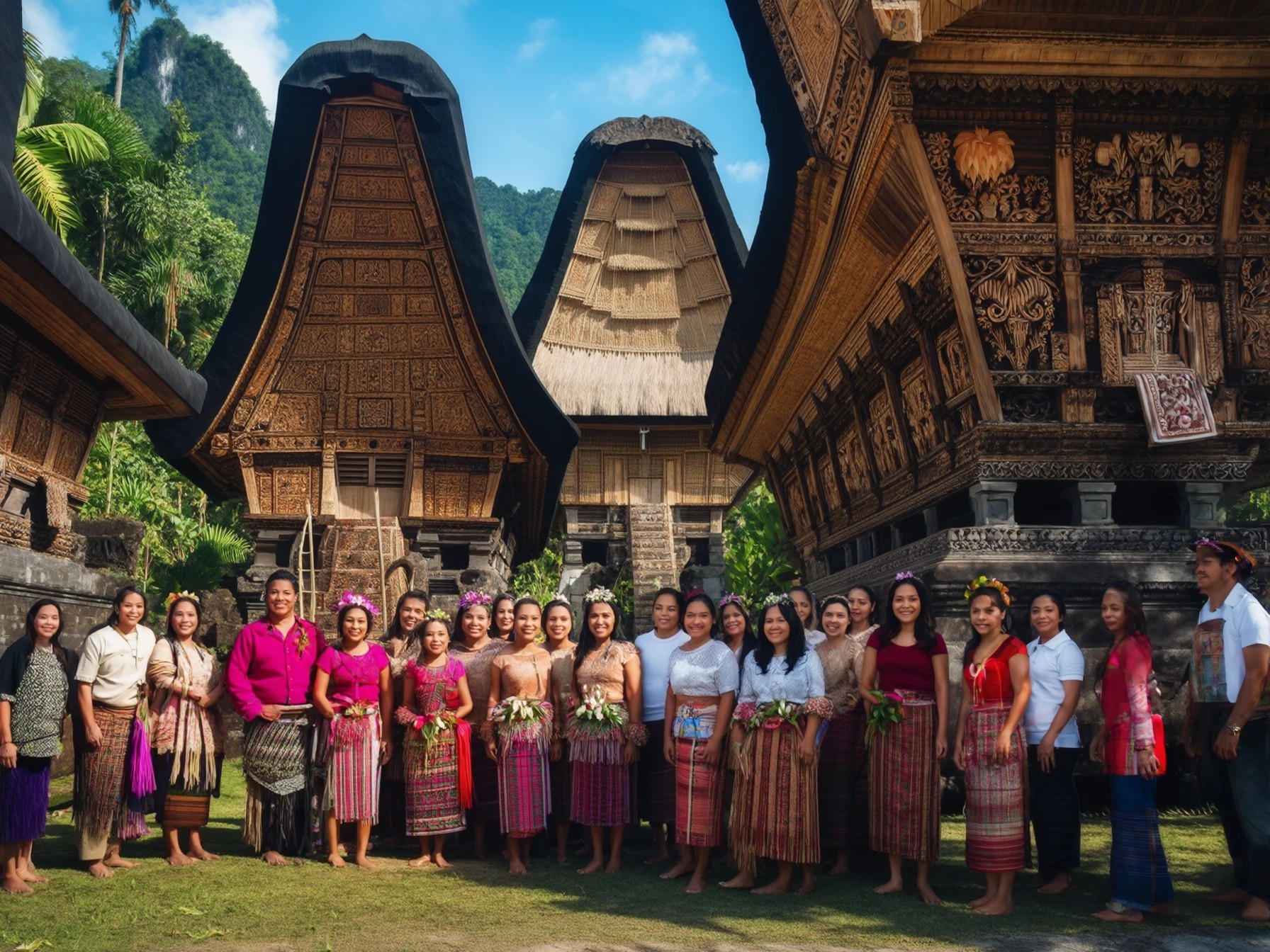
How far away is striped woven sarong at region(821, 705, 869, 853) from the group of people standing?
0.02 meters

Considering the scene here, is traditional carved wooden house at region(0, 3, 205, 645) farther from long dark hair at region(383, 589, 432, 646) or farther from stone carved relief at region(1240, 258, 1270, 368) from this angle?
stone carved relief at region(1240, 258, 1270, 368)

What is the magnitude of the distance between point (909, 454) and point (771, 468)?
6154 millimetres

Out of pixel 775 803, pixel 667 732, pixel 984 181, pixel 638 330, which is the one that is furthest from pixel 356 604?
pixel 638 330

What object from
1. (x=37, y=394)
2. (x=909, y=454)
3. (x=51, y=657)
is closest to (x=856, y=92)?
(x=909, y=454)

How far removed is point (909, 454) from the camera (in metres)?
9.23

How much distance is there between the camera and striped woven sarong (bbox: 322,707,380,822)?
5852mm

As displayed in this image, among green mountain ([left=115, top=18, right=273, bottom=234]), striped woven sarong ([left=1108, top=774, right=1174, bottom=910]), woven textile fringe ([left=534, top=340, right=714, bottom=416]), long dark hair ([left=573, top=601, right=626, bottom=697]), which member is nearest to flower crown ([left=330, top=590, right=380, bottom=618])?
long dark hair ([left=573, top=601, right=626, bottom=697])

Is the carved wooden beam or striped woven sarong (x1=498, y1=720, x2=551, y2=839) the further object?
the carved wooden beam

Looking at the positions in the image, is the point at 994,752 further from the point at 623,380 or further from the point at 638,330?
the point at 638,330

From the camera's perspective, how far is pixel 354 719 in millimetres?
5953

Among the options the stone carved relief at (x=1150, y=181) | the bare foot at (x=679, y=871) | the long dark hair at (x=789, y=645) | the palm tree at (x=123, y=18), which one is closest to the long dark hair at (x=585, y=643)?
the long dark hair at (x=789, y=645)

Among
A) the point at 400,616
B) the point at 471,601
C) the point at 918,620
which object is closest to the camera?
the point at 918,620

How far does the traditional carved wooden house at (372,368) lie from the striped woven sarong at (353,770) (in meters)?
7.20

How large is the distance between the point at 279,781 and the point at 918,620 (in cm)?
360
